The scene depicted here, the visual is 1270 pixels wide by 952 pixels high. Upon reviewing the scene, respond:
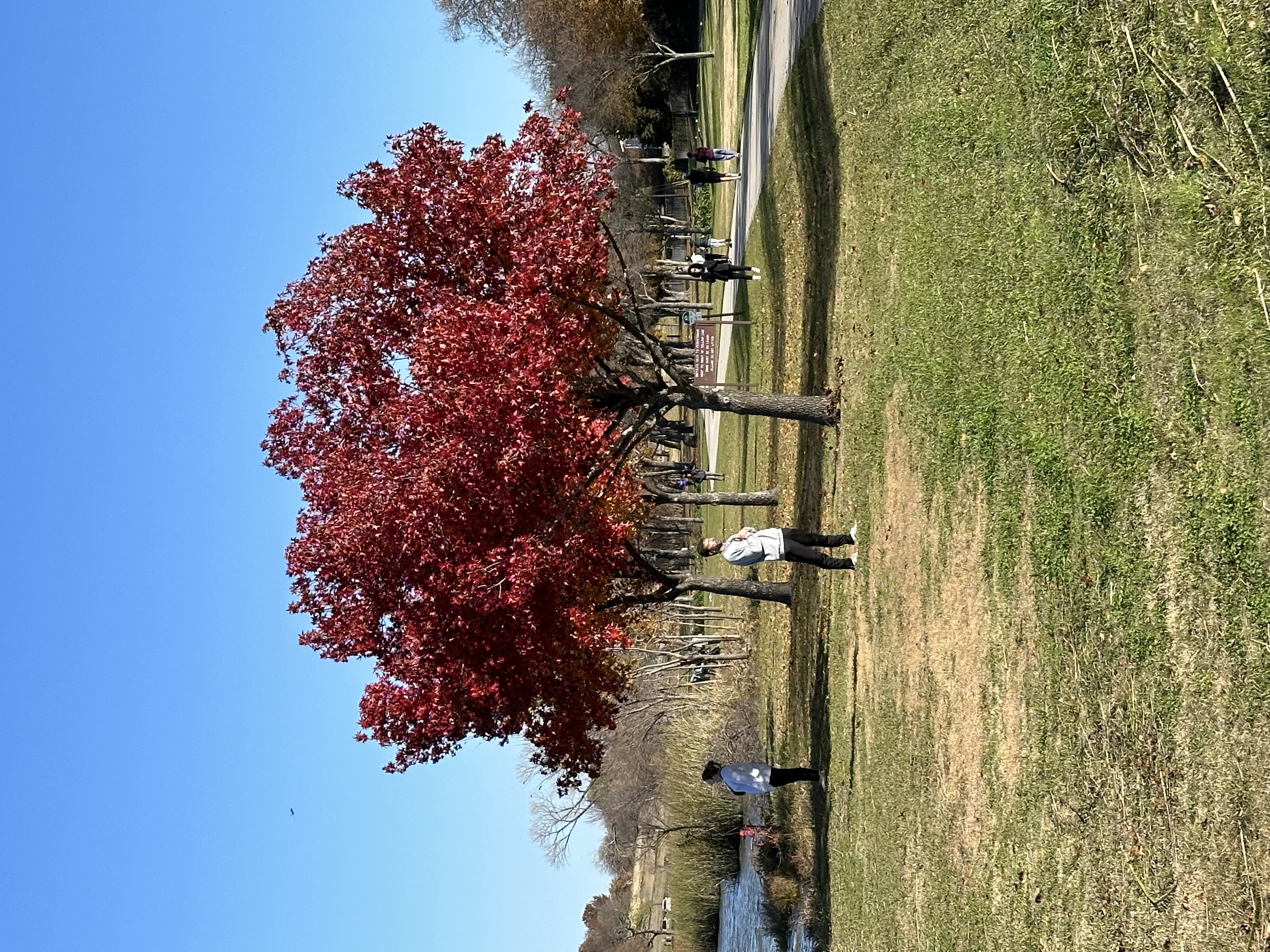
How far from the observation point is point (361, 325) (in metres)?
13.4

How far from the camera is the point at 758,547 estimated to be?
43.9 feet

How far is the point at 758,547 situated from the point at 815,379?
4388mm

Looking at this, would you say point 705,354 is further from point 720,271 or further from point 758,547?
point 758,547

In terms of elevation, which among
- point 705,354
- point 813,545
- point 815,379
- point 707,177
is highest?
point 707,177

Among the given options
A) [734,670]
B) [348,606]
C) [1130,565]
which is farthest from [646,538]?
[1130,565]

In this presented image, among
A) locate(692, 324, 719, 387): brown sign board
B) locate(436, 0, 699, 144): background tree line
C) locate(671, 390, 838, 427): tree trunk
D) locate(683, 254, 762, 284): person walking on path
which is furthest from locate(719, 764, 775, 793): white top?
locate(436, 0, 699, 144): background tree line

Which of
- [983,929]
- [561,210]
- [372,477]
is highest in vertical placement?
[561,210]

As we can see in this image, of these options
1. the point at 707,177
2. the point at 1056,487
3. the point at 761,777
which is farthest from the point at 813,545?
the point at 707,177

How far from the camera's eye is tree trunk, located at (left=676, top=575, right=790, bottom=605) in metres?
17.5

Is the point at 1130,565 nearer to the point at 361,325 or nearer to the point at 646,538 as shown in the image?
the point at 361,325

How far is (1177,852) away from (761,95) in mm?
20570

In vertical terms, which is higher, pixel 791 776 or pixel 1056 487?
pixel 1056 487

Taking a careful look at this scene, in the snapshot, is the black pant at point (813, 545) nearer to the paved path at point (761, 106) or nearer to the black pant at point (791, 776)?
the black pant at point (791, 776)

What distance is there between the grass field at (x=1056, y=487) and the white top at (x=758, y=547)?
1278 mm
